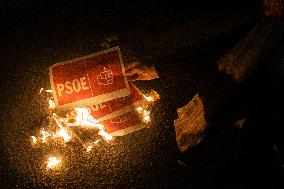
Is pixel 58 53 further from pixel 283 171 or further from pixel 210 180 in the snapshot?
pixel 283 171

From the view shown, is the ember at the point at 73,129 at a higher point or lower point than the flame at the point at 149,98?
lower

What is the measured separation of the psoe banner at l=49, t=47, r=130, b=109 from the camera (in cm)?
372

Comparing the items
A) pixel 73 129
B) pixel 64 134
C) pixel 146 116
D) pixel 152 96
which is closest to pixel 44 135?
pixel 64 134

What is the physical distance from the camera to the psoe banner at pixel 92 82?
3717 mm

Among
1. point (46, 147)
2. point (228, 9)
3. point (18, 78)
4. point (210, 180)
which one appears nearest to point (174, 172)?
point (210, 180)

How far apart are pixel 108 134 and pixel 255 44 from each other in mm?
1914

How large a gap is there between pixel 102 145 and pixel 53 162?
0.58 meters

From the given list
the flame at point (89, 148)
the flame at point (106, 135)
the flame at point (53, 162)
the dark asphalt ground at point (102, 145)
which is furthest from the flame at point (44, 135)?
the flame at point (106, 135)

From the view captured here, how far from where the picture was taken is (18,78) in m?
4.15

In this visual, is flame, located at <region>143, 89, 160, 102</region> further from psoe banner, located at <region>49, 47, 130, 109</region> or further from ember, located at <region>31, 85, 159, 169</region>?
psoe banner, located at <region>49, 47, 130, 109</region>

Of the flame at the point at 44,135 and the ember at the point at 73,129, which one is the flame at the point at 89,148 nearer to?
the ember at the point at 73,129

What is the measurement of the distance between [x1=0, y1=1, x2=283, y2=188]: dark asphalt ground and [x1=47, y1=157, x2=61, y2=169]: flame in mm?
92

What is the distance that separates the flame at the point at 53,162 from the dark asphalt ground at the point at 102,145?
0.09m

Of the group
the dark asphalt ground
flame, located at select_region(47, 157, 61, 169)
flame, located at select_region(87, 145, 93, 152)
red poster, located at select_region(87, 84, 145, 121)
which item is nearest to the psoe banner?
red poster, located at select_region(87, 84, 145, 121)
